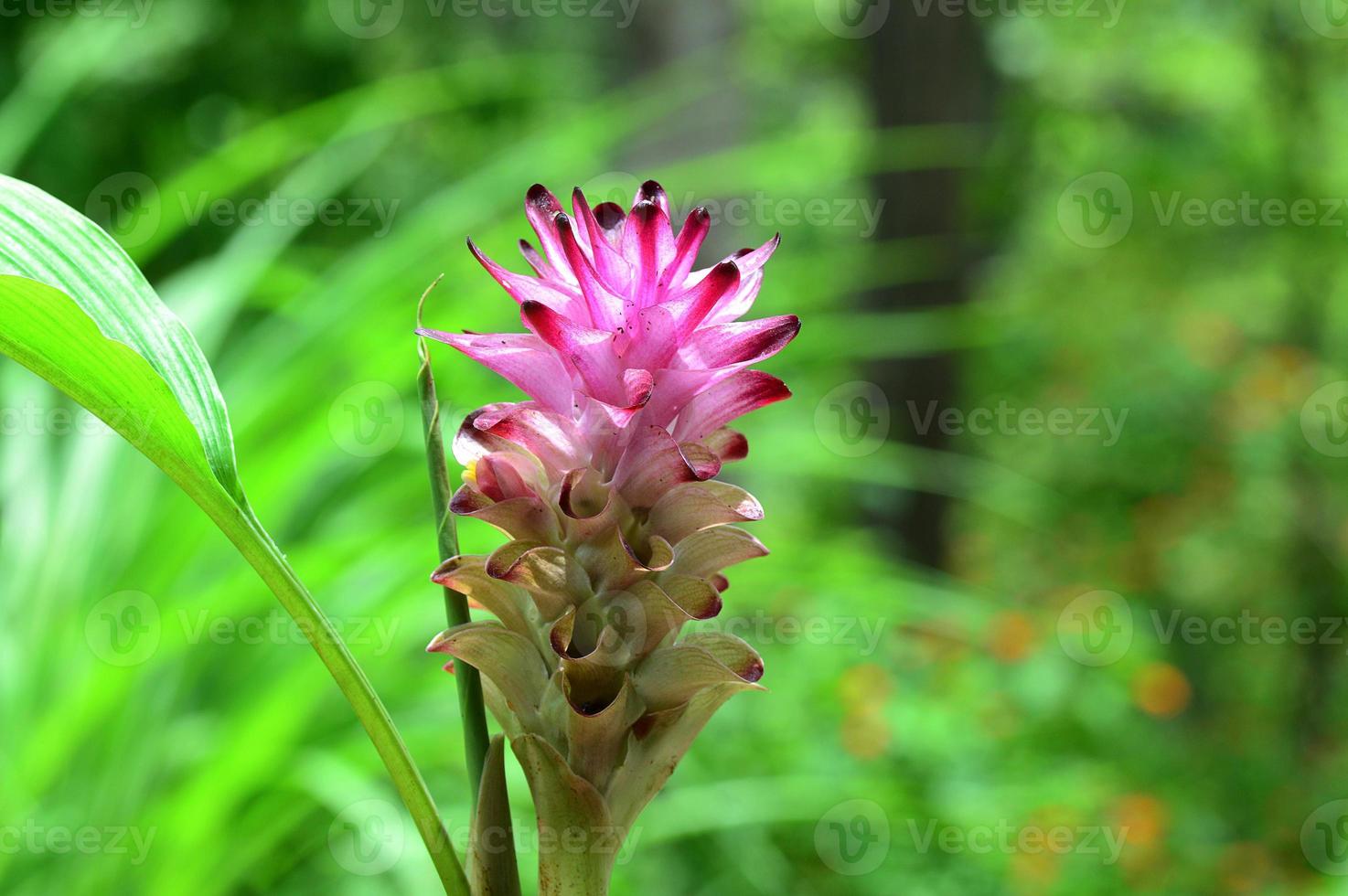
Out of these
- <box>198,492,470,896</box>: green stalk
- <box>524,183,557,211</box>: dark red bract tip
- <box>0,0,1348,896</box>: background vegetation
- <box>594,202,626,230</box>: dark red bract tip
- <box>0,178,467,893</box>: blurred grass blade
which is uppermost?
<box>0,0,1348,896</box>: background vegetation

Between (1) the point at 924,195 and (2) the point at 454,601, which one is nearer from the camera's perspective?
(2) the point at 454,601

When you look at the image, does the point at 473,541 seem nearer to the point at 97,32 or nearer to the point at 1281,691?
the point at 97,32

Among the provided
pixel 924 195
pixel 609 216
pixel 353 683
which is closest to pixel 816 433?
pixel 924 195

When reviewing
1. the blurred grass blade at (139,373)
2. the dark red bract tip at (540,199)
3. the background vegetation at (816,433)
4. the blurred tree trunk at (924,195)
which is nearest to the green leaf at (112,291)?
the blurred grass blade at (139,373)

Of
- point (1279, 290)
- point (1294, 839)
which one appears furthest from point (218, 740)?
point (1279, 290)

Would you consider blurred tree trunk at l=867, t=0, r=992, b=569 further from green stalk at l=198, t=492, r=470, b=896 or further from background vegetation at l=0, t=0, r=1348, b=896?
green stalk at l=198, t=492, r=470, b=896

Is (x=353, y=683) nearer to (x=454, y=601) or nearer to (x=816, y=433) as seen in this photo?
(x=454, y=601)

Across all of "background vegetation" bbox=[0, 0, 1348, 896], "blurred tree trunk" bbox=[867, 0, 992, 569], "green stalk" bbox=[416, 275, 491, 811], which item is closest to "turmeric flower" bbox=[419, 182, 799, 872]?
"green stalk" bbox=[416, 275, 491, 811]
